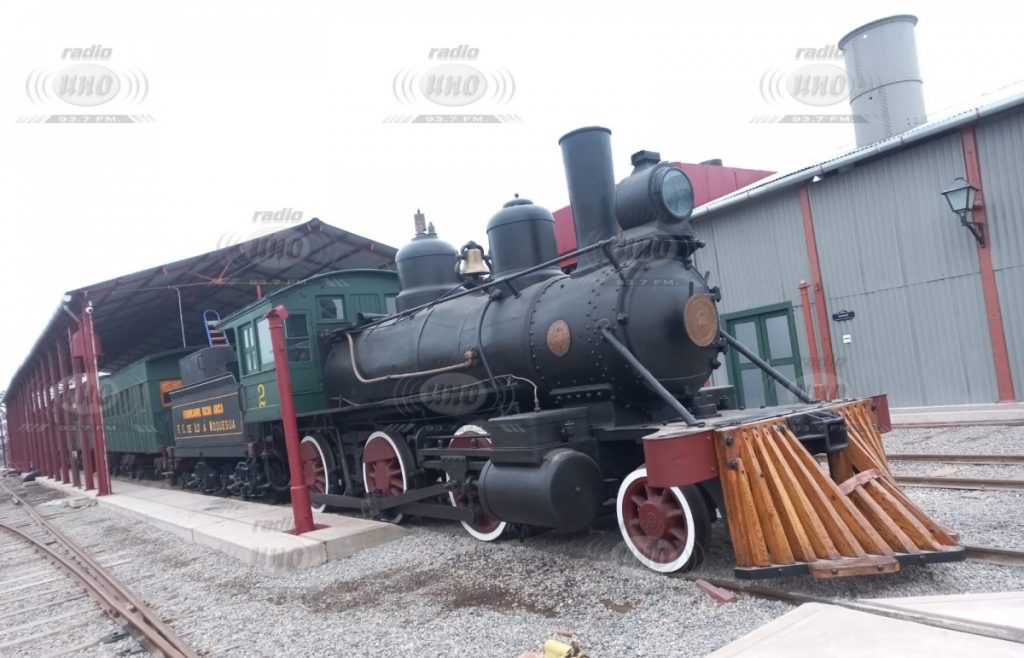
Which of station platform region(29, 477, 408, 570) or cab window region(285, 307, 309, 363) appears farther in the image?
cab window region(285, 307, 309, 363)

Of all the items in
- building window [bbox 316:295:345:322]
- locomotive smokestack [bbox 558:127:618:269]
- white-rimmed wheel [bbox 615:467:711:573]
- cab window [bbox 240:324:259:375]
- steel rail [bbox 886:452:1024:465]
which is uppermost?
locomotive smokestack [bbox 558:127:618:269]

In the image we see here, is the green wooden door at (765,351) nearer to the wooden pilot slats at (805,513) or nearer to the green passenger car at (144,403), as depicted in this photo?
the wooden pilot slats at (805,513)

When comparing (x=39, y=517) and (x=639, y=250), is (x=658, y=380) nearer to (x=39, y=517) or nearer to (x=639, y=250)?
(x=639, y=250)

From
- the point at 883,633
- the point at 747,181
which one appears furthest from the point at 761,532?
the point at 747,181

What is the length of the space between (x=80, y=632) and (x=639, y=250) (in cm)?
498

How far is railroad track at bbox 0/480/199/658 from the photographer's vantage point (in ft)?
16.2

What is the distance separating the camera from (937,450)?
8.24 meters

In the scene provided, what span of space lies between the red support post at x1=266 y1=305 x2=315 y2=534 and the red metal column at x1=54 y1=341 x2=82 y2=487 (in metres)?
13.8

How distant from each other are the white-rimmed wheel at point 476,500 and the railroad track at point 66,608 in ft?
8.10

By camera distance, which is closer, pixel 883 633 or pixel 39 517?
pixel 883 633

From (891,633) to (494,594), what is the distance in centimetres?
250

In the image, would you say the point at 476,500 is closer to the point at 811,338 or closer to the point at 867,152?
the point at 811,338

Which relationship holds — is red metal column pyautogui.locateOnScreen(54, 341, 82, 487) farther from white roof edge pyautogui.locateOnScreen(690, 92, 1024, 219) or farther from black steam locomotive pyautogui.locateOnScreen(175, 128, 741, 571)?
white roof edge pyautogui.locateOnScreen(690, 92, 1024, 219)

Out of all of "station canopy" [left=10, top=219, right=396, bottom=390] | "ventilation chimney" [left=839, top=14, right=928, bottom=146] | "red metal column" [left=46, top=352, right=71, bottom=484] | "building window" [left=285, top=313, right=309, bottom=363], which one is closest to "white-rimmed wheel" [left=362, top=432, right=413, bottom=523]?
"building window" [left=285, top=313, right=309, bottom=363]
